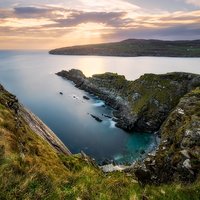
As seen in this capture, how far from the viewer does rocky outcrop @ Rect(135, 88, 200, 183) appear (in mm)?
30952

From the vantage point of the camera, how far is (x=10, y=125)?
1198 inches

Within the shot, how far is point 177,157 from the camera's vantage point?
35812mm

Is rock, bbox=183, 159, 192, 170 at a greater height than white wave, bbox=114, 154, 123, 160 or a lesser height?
greater

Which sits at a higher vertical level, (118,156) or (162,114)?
(162,114)

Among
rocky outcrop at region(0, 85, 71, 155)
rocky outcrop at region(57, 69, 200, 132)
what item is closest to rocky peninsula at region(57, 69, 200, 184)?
rocky outcrop at region(57, 69, 200, 132)

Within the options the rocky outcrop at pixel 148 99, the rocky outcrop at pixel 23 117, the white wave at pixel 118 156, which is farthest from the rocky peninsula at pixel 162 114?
the white wave at pixel 118 156

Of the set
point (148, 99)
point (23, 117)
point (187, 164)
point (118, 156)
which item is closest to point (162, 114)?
point (148, 99)

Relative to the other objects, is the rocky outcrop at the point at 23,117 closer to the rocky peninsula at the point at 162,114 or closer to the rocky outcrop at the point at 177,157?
the rocky peninsula at the point at 162,114

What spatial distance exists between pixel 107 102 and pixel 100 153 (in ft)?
220

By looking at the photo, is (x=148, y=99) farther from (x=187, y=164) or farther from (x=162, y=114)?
(x=187, y=164)

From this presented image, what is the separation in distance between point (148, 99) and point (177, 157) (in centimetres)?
7897

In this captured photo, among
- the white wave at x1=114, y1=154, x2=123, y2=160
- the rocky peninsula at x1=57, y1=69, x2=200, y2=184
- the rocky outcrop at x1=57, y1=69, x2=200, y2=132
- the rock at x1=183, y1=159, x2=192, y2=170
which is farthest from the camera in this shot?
the rocky outcrop at x1=57, y1=69, x2=200, y2=132

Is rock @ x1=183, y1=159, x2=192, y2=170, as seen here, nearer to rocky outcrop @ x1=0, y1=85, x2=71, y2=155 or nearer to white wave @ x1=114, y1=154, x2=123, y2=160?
rocky outcrop @ x1=0, y1=85, x2=71, y2=155

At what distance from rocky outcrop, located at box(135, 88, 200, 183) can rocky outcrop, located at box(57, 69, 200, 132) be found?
1993 inches
